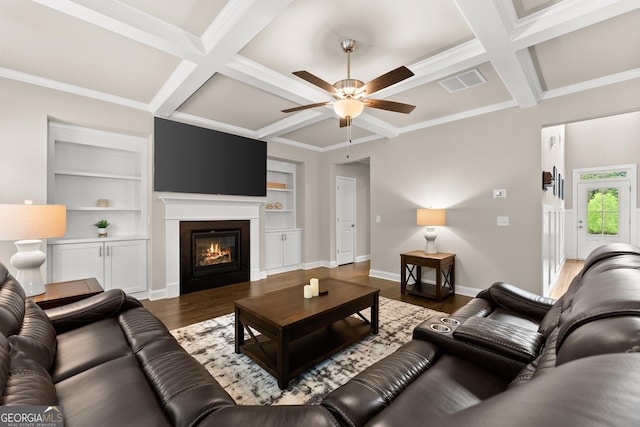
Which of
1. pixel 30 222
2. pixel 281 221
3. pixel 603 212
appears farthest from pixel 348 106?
pixel 603 212

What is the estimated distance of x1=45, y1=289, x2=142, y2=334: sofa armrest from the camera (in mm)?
1813

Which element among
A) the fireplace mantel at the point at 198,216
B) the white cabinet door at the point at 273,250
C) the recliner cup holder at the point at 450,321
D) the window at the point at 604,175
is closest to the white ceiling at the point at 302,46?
the fireplace mantel at the point at 198,216

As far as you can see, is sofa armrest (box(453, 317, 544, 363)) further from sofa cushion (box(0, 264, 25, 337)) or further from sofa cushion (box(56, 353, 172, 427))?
sofa cushion (box(0, 264, 25, 337))

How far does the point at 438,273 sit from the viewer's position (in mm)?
3703

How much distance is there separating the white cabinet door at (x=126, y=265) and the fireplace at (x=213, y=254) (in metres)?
0.50

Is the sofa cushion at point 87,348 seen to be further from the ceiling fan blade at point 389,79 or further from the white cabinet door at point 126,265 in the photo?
the ceiling fan blade at point 389,79

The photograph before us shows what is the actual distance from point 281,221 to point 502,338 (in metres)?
5.21

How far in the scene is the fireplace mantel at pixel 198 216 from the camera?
4.04 meters

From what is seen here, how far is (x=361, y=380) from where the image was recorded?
1188mm

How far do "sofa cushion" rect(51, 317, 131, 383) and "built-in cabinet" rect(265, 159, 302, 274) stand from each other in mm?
3673

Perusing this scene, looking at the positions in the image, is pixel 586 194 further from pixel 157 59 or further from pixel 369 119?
pixel 157 59

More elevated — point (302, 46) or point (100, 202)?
point (302, 46)

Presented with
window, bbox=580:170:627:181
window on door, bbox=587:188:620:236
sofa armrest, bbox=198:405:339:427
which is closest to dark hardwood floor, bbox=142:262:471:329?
sofa armrest, bbox=198:405:339:427

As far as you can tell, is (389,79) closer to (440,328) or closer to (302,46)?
(302,46)
